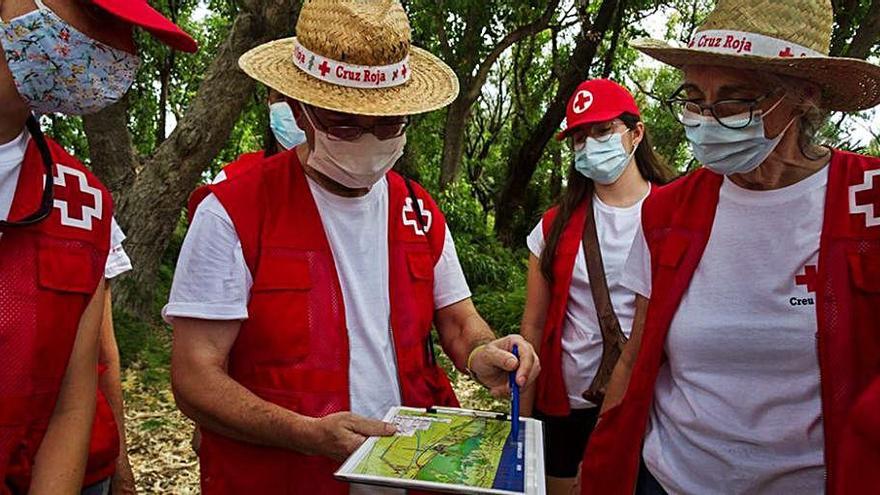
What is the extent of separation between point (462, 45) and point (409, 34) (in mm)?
11211

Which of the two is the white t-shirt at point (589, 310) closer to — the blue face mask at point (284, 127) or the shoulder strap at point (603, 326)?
the shoulder strap at point (603, 326)

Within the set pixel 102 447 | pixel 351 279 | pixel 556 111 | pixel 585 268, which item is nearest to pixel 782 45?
pixel 351 279

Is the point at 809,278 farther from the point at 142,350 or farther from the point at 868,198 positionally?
the point at 142,350

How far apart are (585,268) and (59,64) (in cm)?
225

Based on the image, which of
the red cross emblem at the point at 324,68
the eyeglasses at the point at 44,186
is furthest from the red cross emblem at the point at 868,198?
the eyeglasses at the point at 44,186

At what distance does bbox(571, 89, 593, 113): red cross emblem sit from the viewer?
3477mm

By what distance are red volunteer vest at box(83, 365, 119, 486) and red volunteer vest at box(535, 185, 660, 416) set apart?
5.98ft

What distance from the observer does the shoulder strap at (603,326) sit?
121 inches

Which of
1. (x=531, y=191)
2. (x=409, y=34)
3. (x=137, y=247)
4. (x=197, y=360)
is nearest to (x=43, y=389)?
(x=197, y=360)

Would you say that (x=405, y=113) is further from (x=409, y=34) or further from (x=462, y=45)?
(x=462, y=45)

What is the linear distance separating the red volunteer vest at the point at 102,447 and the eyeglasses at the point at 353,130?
39.4 inches

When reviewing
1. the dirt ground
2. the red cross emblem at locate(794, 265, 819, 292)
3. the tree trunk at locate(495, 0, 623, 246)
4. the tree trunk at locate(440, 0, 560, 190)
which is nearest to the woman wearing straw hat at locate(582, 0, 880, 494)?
the red cross emblem at locate(794, 265, 819, 292)

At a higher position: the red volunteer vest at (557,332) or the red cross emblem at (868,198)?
the red cross emblem at (868,198)

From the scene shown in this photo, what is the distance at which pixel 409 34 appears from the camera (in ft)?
7.18
